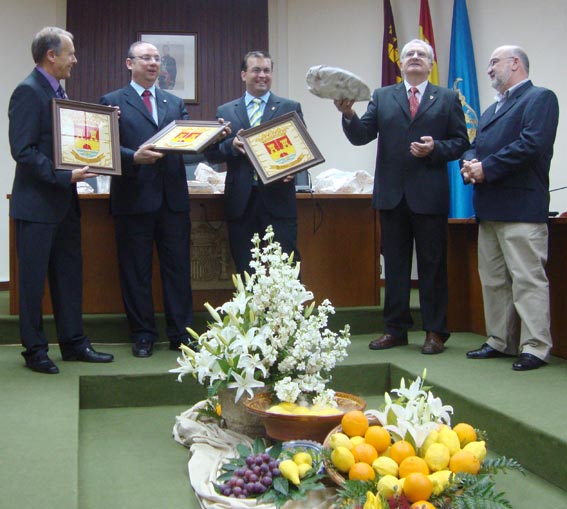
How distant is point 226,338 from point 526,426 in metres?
1.02

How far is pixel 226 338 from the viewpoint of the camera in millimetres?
2771

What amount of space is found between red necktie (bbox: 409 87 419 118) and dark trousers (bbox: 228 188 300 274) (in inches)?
29.8

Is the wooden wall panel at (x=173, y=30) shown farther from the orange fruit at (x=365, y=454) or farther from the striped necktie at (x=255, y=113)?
the orange fruit at (x=365, y=454)

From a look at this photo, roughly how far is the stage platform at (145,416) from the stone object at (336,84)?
119 cm

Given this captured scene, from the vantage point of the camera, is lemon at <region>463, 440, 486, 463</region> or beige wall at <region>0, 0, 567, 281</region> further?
beige wall at <region>0, 0, 567, 281</region>

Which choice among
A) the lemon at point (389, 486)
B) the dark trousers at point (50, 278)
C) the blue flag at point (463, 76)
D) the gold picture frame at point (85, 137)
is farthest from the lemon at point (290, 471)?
the blue flag at point (463, 76)

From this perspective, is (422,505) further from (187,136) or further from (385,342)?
(187,136)

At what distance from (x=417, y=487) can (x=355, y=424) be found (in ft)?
1.15

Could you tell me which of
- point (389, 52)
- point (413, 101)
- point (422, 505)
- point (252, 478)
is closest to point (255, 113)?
point (413, 101)

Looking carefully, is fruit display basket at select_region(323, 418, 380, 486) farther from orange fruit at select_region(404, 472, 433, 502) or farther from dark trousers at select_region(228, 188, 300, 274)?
dark trousers at select_region(228, 188, 300, 274)

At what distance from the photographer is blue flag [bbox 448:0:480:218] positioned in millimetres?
6082

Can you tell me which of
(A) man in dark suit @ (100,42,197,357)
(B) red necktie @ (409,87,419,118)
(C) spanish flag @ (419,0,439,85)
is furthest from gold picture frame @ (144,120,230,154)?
(C) spanish flag @ (419,0,439,85)

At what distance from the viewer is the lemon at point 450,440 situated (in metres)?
2.24

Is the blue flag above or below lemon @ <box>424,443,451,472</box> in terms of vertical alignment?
above
